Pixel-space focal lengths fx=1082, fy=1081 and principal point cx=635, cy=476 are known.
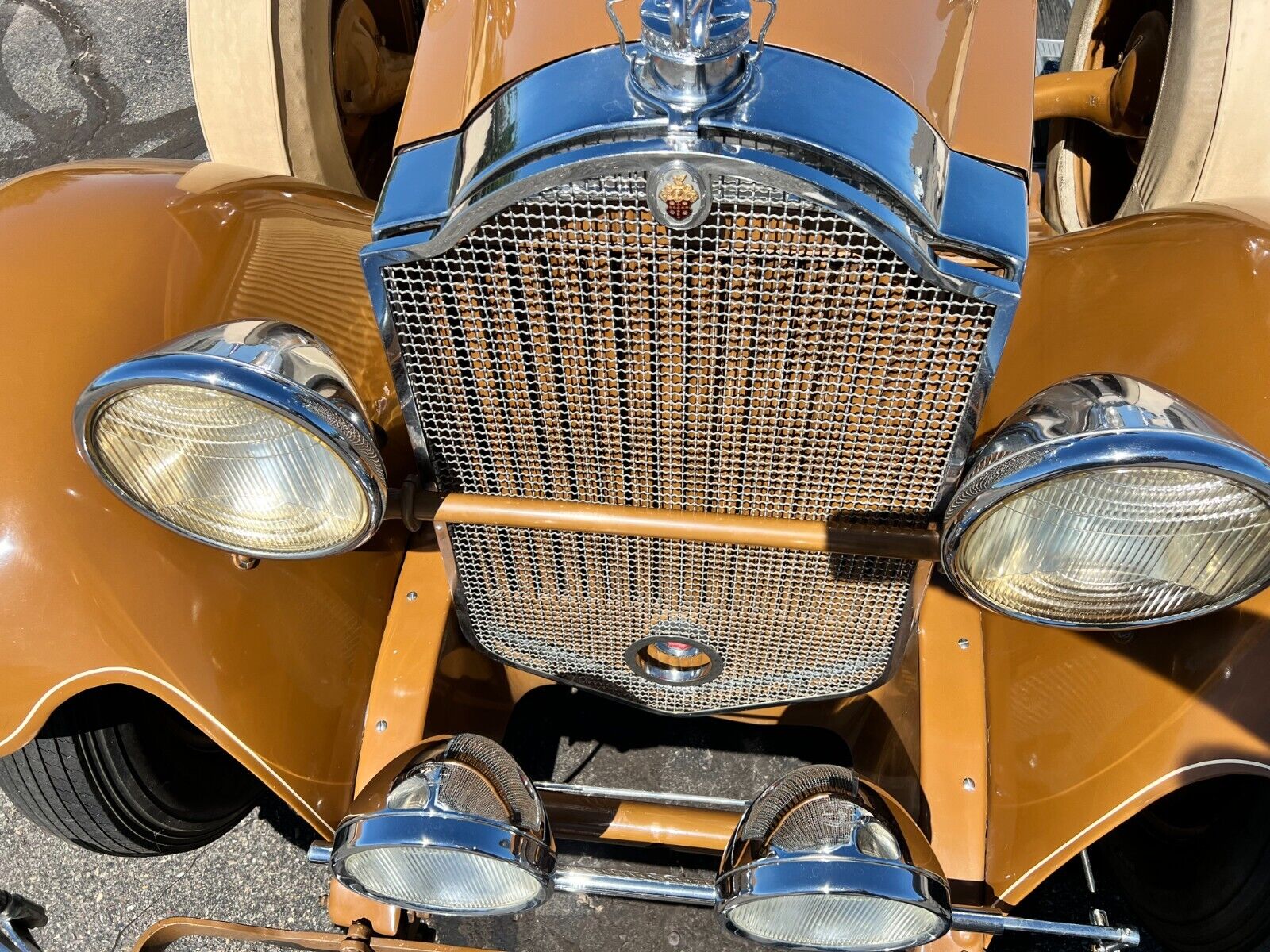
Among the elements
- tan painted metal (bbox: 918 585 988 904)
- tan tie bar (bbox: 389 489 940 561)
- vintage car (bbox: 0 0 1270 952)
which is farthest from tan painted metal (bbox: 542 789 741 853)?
tan tie bar (bbox: 389 489 940 561)

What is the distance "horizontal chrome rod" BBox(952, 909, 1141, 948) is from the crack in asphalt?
3.23 m

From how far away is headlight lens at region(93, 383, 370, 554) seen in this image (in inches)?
51.1

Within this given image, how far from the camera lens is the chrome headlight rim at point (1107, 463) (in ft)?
3.64

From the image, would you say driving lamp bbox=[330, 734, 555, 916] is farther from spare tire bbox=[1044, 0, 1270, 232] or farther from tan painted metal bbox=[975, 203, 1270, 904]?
spare tire bbox=[1044, 0, 1270, 232]

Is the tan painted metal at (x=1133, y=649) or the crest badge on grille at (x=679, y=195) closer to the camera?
the crest badge on grille at (x=679, y=195)

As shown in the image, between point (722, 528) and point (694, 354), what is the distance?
258 mm

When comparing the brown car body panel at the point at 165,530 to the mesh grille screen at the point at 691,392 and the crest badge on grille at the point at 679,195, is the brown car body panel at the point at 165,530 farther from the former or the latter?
the crest badge on grille at the point at 679,195

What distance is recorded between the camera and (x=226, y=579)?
1.59m

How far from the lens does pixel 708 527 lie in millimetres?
1459

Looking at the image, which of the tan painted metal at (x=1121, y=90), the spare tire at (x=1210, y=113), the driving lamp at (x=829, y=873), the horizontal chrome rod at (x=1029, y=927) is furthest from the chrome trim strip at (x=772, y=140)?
the tan painted metal at (x=1121, y=90)

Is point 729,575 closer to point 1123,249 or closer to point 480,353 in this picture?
point 480,353

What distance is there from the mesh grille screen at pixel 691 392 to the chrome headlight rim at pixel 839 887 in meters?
0.47

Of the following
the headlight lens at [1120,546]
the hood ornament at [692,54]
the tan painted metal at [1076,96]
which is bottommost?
the headlight lens at [1120,546]

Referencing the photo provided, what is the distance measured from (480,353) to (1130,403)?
30.6 inches
